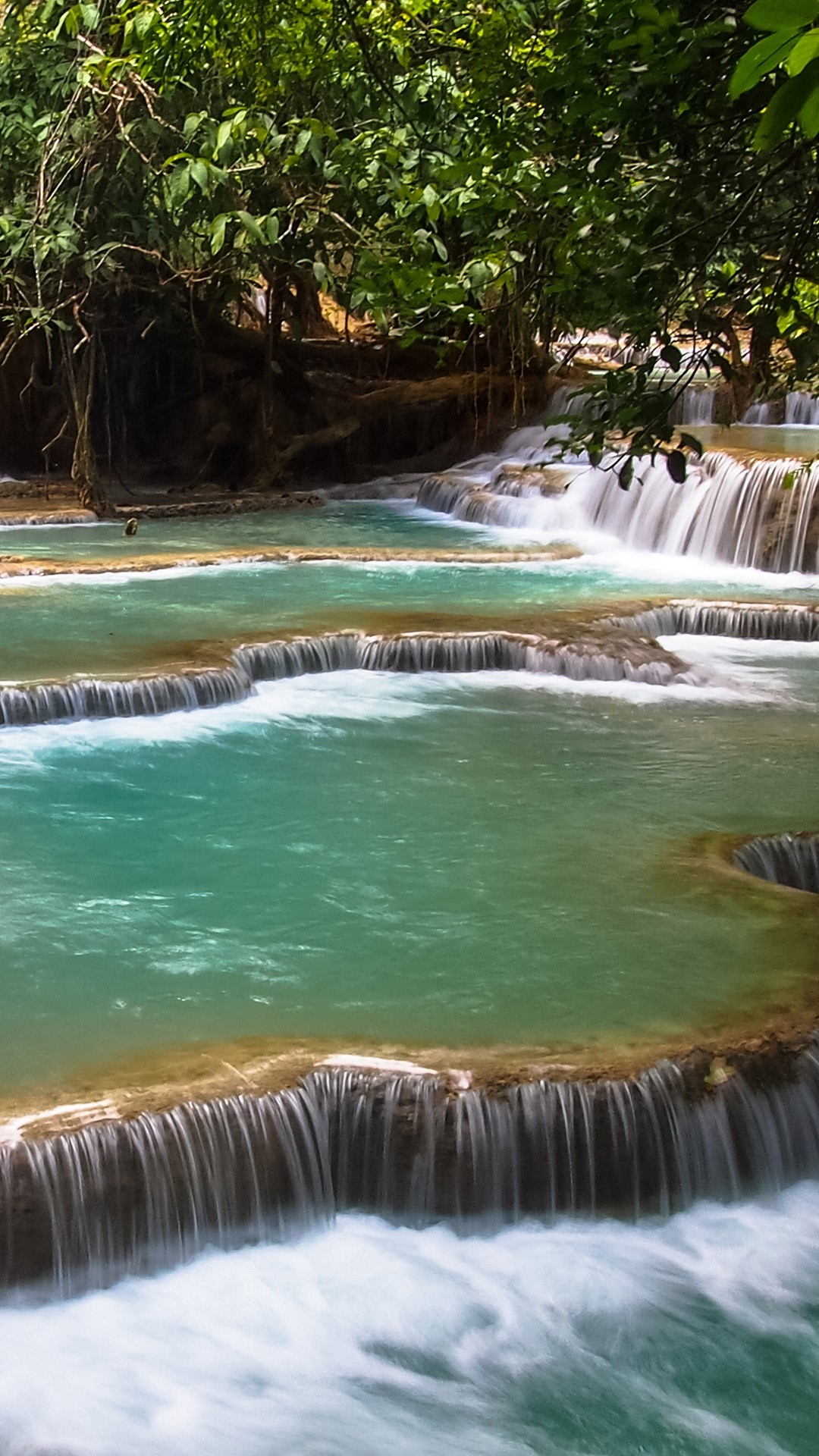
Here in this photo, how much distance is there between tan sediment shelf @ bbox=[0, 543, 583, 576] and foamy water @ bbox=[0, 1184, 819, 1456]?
8.79 meters

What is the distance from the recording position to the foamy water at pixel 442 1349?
12.4 feet

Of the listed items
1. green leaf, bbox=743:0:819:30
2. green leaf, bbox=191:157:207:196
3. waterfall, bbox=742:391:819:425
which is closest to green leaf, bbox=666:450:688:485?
green leaf, bbox=743:0:819:30

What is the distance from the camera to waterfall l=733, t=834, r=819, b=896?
6.55 m

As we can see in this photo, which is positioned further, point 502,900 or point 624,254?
point 502,900

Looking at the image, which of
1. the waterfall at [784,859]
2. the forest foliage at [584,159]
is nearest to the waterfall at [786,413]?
the forest foliage at [584,159]

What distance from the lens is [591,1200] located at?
4664mm

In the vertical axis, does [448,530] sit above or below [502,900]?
above

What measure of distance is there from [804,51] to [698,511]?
1370 cm

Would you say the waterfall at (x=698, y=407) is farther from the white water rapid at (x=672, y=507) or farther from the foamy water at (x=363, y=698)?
the foamy water at (x=363, y=698)

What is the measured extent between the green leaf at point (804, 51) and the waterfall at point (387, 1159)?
360 centimetres

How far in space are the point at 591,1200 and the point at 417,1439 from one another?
1076 mm

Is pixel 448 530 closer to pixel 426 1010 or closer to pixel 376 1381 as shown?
pixel 426 1010

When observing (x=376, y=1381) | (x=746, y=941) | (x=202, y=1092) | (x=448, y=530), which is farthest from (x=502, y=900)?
(x=448, y=530)

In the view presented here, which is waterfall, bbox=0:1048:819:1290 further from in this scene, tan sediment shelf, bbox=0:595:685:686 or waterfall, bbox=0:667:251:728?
tan sediment shelf, bbox=0:595:685:686
